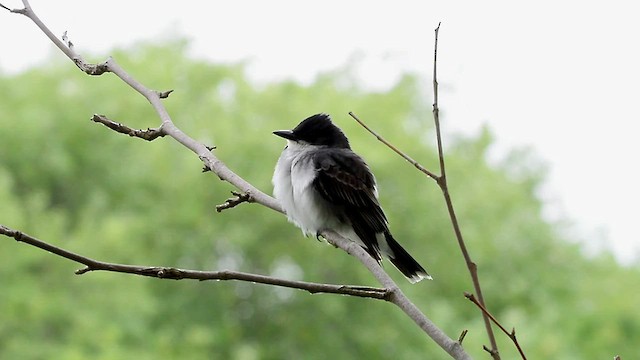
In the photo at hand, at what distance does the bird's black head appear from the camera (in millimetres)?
5758

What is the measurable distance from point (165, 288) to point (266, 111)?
18.8ft

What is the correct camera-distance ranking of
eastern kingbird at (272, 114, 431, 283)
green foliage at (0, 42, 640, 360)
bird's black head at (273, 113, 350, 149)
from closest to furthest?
1. eastern kingbird at (272, 114, 431, 283)
2. bird's black head at (273, 113, 350, 149)
3. green foliage at (0, 42, 640, 360)

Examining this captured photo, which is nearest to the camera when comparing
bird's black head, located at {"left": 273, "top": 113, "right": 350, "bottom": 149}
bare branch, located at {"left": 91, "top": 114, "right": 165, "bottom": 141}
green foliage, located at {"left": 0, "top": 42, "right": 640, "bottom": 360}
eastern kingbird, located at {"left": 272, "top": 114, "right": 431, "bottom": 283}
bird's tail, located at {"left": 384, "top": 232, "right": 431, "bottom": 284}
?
bare branch, located at {"left": 91, "top": 114, "right": 165, "bottom": 141}

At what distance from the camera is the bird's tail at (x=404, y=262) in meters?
4.61

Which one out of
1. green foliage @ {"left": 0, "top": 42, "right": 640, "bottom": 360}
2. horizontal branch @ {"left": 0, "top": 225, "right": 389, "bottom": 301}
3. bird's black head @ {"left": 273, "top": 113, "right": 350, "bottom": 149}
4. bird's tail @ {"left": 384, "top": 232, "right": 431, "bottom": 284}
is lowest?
horizontal branch @ {"left": 0, "top": 225, "right": 389, "bottom": 301}

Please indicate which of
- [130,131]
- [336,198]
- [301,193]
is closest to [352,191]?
[336,198]

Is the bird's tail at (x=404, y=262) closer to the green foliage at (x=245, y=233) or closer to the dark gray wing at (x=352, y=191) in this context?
the dark gray wing at (x=352, y=191)

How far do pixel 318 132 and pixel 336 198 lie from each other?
69cm

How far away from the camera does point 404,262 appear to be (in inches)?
191

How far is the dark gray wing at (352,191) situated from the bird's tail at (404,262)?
2.9 inches

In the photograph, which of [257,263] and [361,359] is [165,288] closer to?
[257,263]

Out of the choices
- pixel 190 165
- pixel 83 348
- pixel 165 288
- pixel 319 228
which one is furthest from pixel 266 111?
pixel 319 228

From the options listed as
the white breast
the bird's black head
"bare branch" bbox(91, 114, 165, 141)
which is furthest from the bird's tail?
"bare branch" bbox(91, 114, 165, 141)

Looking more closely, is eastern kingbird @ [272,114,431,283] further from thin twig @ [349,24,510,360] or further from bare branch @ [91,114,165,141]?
thin twig @ [349,24,510,360]
